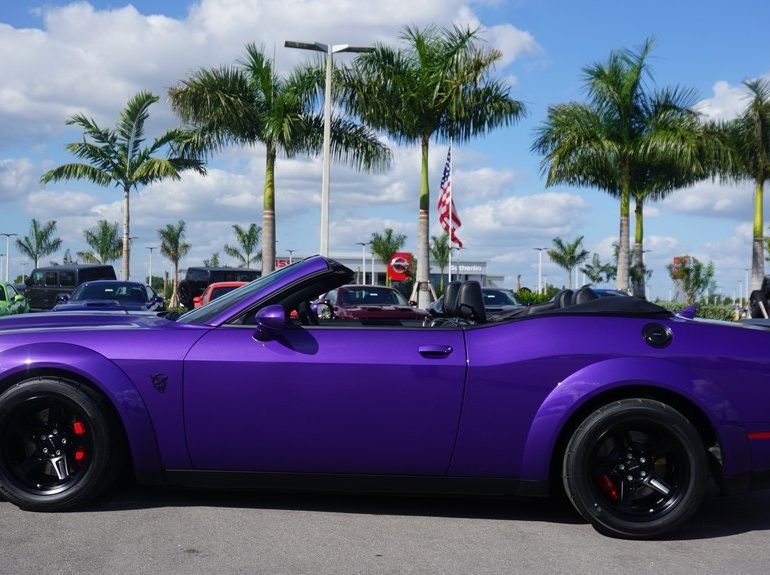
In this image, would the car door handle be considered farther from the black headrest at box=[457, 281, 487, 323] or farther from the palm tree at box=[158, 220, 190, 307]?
the palm tree at box=[158, 220, 190, 307]

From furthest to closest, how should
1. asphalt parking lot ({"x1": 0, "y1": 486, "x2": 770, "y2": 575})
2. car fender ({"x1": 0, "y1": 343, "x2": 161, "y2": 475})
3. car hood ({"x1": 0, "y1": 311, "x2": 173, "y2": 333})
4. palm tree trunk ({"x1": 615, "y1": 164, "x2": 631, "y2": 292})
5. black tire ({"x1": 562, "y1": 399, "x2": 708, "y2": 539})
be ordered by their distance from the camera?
palm tree trunk ({"x1": 615, "y1": 164, "x2": 631, "y2": 292}) < car hood ({"x1": 0, "y1": 311, "x2": 173, "y2": 333}) < car fender ({"x1": 0, "y1": 343, "x2": 161, "y2": 475}) < black tire ({"x1": 562, "y1": 399, "x2": 708, "y2": 539}) < asphalt parking lot ({"x1": 0, "y1": 486, "x2": 770, "y2": 575})

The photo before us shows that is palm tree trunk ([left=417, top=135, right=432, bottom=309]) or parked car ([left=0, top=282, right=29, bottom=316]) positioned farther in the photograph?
palm tree trunk ([left=417, top=135, right=432, bottom=309])

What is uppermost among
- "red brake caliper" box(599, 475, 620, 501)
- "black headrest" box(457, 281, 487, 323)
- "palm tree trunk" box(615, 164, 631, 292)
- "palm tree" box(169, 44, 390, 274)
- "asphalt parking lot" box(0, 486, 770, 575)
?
"palm tree" box(169, 44, 390, 274)

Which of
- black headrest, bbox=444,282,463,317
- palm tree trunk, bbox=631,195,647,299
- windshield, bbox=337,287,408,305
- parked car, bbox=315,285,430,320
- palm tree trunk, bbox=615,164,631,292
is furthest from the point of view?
palm tree trunk, bbox=631,195,647,299

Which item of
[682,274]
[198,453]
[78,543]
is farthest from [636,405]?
[682,274]

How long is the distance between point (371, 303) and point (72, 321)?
1185 centimetres

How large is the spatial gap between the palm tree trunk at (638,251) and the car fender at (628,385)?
29860 mm

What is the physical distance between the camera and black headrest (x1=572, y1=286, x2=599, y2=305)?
5.76 meters

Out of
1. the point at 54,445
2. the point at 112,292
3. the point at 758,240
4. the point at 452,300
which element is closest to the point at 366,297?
the point at 112,292

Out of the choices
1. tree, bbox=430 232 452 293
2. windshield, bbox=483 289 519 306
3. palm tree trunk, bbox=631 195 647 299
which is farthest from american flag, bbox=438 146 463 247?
tree, bbox=430 232 452 293

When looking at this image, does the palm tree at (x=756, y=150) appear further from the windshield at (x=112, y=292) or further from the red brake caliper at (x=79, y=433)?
the red brake caliper at (x=79, y=433)

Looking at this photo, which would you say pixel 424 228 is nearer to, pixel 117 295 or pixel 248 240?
pixel 117 295

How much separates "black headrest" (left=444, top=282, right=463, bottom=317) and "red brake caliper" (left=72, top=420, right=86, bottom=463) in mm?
2317

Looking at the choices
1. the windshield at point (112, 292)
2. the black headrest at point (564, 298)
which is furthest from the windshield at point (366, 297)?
the black headrest at point (564, 298)
